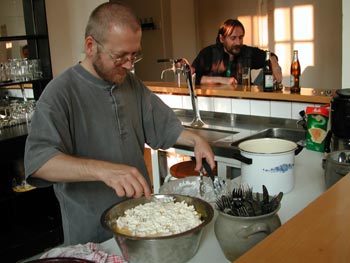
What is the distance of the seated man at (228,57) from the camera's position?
3598 mm

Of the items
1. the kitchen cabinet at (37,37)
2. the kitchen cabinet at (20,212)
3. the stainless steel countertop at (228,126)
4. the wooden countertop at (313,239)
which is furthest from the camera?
the kitchen cabinet at (37,37)

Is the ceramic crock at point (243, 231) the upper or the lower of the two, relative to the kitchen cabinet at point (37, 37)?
lower

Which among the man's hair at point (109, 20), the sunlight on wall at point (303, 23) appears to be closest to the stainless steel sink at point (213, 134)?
the man's hair at point (109, 20)

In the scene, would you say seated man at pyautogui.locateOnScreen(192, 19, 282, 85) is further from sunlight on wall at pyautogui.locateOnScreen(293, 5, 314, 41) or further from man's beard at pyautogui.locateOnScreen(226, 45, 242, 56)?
sunlight on wall at pyautogui.locateOnScreen(293, 5, 314, 41)

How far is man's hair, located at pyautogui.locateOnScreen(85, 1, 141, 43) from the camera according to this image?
1.38 metres

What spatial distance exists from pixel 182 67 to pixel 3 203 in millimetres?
1524

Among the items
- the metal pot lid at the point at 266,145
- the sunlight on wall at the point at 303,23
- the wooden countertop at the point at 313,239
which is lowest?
the metal pot lid at the point at 266,145

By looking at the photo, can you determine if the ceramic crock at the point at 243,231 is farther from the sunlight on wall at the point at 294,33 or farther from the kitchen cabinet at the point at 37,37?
the sunlight on wall at the point at 294,33

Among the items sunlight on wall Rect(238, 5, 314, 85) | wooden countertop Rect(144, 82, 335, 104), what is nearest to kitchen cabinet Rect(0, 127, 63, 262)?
wooden countertop Rect(144, 82, 335, 104)

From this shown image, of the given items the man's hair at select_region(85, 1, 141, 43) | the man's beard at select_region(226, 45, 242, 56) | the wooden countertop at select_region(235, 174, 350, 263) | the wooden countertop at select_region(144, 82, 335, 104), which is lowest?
the wooden countertop at select_region(235, 174, 350, 263)

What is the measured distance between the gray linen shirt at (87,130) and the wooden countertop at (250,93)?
1.18 meters

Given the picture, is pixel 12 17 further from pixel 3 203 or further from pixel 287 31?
pixel 287 31

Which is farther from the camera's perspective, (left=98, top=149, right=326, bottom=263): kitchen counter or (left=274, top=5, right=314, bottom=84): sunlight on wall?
(left=274, top=5, right=314, bottom=84): sunlight on wall

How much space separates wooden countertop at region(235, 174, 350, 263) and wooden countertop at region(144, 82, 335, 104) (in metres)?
1.61
